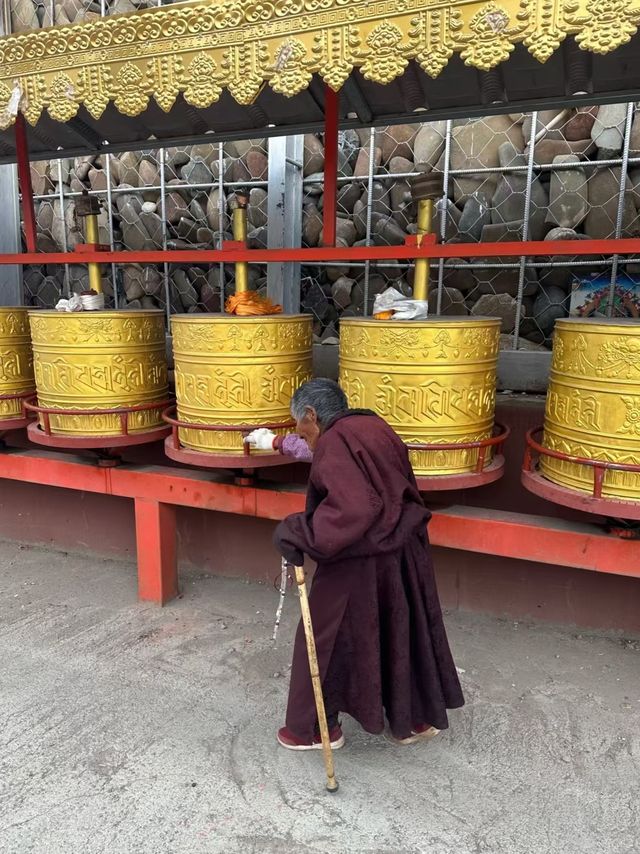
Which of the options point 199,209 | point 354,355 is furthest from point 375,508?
point 199,209

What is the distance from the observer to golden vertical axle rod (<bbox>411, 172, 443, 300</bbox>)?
2645 mm

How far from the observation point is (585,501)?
2.36 meters

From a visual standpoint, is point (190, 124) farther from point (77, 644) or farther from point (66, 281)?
point (77, 644)

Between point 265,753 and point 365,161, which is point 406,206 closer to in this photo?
point 365,161

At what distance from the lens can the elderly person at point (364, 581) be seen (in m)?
2.02

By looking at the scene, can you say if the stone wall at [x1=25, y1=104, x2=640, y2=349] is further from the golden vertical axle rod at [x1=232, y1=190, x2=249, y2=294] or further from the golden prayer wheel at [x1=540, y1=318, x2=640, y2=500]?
the golden prayer wheel at [x1=540, y1=318, x2=640, y2=500]

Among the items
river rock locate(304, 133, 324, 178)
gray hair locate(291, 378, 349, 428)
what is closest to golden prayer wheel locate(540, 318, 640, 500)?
gray hair locate(291, 378, 349, 428)

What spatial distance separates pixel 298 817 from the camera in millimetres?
2096

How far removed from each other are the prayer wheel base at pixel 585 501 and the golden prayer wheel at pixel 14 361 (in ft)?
9.28

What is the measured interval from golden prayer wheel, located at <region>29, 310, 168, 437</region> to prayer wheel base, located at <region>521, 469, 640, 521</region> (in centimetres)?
196

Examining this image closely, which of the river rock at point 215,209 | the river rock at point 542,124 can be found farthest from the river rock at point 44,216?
the river rock at point 542,124

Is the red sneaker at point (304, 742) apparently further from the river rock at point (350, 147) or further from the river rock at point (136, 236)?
the river rock at point (136, 236)

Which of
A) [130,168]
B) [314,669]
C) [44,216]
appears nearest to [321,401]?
[314,669]

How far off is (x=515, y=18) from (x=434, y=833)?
257cm
